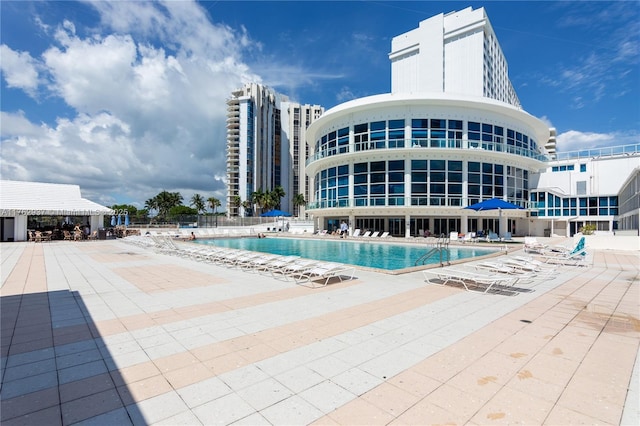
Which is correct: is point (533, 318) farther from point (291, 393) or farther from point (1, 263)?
point (1, 263)

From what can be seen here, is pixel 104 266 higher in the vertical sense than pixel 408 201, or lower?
lower

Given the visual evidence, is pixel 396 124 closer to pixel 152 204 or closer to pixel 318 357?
pixel 318 357

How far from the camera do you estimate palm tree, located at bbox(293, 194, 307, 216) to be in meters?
89.7

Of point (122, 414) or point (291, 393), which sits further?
point (291, 393)

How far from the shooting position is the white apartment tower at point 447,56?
44438mm

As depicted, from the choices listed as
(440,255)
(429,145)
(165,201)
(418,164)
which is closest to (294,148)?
(165,201)

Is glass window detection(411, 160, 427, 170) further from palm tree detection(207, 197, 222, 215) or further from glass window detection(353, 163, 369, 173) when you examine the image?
palm tree detection(207, 197, 222, 215)

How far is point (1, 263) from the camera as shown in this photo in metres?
12.1

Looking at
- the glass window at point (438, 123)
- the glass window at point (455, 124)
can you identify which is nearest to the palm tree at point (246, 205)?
the glass window at point (438, 123)

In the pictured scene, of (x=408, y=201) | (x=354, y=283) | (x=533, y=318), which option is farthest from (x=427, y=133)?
(x=533, y=318)

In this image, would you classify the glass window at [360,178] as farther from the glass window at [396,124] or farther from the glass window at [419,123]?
the glass window at [419,123]

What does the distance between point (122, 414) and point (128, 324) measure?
2.79m

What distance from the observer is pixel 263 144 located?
87.5 meters

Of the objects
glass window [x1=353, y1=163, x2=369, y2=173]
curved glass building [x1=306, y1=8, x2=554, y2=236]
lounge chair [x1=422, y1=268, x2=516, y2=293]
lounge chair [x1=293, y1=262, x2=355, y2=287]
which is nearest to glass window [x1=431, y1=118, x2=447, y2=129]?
curved glass building [x1=306, y1=8, x2=554, y2=236]
